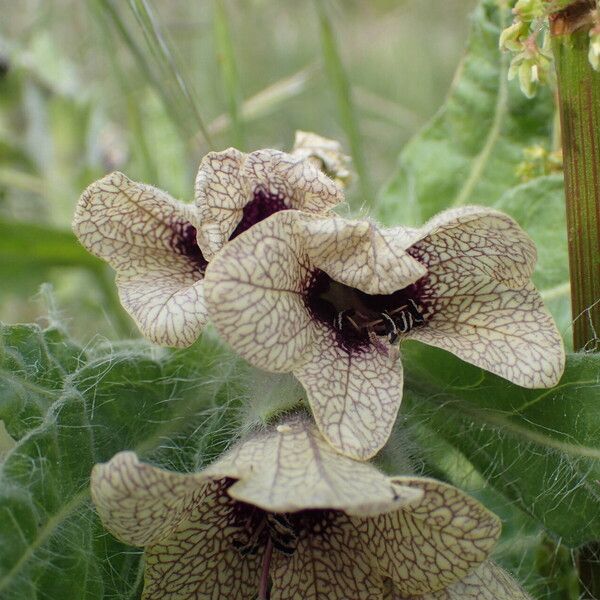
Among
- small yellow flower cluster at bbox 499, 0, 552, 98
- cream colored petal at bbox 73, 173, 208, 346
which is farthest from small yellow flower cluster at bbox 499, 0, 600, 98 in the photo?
cream colored petal at bbox 73, 173, 208, 346

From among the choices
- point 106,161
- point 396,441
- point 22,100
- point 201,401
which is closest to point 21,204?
point 106,161

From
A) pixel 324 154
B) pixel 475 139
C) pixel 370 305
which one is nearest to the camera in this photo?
pixel 370 305

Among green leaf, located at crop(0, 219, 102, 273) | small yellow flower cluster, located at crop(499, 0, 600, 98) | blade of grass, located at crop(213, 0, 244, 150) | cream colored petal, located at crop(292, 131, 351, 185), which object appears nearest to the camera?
small yellow flower cluster, located at crop(499, 0, 600, 98)

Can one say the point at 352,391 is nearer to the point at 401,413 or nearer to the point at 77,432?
the point at 401,413

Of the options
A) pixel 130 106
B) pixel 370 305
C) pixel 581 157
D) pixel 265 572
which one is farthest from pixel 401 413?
pixel 130 106

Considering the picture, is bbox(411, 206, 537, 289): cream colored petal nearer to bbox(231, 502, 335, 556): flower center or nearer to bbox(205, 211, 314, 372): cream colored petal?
bbox(205, 211, 314, 372): cream colored petal

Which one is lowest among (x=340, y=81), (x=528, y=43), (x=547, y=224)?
(x=547, y=224)
